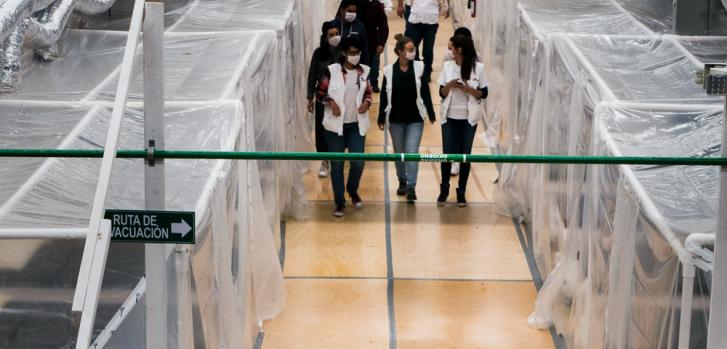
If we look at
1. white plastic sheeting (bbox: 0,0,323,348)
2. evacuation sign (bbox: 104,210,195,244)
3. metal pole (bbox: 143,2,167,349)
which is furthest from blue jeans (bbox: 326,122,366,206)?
evacuation sign (bbox: 104,210,195,244)

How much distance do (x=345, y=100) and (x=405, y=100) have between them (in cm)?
49

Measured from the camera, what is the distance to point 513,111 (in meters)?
11.1

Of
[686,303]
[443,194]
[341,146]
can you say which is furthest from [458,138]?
[686,303]

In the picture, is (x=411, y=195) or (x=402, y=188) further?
(x=402, y=188)

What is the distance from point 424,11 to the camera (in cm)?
1366

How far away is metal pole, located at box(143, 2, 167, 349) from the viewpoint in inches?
168

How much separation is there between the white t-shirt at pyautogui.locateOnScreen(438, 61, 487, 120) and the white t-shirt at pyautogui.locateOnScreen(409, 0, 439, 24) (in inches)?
144

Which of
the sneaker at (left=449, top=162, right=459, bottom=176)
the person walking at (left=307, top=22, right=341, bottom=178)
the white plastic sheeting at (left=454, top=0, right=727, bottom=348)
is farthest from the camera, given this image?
the sneaker at (left=449, top=162, right=459, bottom=176)

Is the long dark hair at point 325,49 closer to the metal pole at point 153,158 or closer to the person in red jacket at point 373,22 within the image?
the person in red jacket at point 373,22

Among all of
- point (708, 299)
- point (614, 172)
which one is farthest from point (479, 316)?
point (708, 299)

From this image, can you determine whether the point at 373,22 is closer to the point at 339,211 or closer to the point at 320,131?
the point at 320,131

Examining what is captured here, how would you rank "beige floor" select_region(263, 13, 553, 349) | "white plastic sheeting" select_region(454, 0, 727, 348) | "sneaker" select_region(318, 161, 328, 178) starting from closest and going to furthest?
"white plastic sheeting" select_region(454, 0, 727, 348)
"beige floor" select_region(263, 13, 553, 349)
"sneaker" select_region(318, 161, 328, 178)

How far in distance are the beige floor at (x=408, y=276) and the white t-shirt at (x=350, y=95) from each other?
33.2 inches

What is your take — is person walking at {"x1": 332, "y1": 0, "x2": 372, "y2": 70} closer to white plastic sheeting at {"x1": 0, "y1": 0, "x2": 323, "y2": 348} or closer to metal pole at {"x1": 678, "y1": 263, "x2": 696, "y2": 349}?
white plastic sheeting at {"x1": 0, "y1": 0, "x2": 323, "y2": 348}
